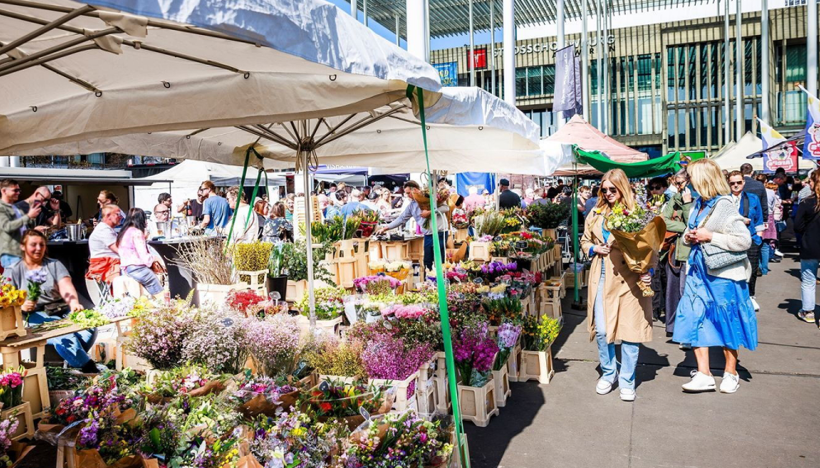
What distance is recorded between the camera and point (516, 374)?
576 centimetres

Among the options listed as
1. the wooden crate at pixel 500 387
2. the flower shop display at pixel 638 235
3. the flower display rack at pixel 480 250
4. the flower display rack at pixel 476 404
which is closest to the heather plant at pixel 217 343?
the flower display rack at pixel 476 404

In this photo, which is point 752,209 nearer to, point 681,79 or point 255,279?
point 255,279

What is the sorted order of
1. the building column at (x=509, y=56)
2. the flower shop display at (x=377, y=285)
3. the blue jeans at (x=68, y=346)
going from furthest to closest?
1. the building column at (x=509, y=56)
2. the flower shop display at (x=377, y=285)
3. the blue jeans at (x=68, y=346)

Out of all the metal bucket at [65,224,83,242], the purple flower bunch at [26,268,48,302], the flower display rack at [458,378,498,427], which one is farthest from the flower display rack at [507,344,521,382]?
the metal bucket at [65,224,83,242]

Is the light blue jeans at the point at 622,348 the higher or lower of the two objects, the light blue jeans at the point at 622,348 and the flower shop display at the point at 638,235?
the lower

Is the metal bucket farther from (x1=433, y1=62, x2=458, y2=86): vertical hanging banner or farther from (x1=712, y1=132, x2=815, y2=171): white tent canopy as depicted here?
(x1=712, y1=132, x2=815, y2=171): white tent canopy

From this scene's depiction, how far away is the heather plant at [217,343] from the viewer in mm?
3705

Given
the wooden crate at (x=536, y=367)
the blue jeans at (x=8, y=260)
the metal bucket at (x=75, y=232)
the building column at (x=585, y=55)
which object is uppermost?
the building column at (x=585, y=55)

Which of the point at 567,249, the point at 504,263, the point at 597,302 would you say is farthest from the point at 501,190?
the point at 597,302

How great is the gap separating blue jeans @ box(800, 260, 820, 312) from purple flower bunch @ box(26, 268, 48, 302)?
26.4 ft

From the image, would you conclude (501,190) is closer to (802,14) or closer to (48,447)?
(48,447)

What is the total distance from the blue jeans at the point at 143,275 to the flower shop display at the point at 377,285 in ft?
8.20

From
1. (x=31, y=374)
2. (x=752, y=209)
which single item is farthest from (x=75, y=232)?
(x=752, y=209)

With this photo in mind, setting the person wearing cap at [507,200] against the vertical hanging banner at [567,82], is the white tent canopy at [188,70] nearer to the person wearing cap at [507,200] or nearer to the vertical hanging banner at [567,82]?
the person wearing cap at [507,200]
